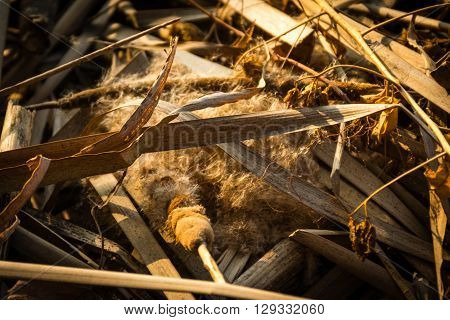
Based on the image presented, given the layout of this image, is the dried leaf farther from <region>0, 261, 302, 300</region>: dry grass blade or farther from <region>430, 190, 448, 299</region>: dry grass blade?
<region>0, 261, 302, 300</region>: dry grass blade

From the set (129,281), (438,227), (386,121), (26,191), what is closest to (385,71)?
(386,121)

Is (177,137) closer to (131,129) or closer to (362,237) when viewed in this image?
(131,129)

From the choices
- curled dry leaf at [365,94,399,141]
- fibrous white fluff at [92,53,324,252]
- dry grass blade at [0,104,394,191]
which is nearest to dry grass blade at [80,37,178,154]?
dry grass blade at [0,104,394,191]

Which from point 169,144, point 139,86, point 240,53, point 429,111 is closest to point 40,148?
point 169,144

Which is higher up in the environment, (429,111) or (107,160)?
(429,111)

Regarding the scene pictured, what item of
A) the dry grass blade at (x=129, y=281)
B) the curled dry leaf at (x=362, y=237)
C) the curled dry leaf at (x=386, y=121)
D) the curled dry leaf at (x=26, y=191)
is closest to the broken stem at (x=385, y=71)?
the curled dry leaf at (x=386, y=121)

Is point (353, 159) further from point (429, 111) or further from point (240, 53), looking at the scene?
point (240, 53)
